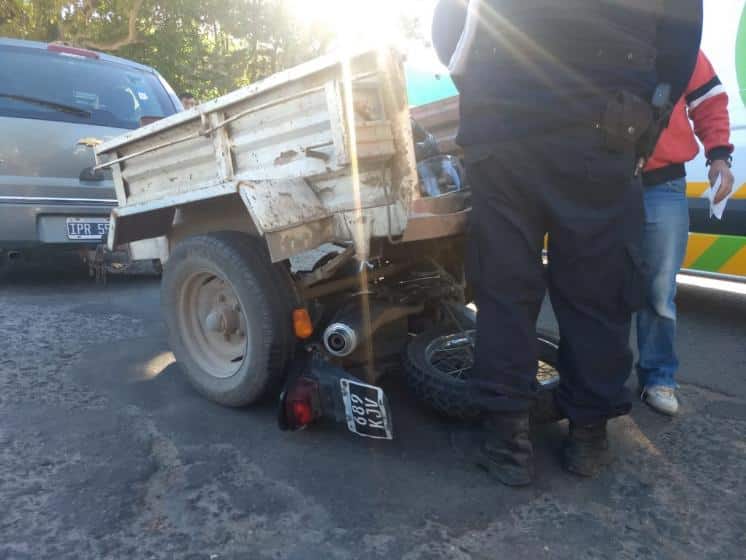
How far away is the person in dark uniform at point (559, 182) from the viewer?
190 cm

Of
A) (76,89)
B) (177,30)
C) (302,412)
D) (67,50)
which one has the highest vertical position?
(177,30)

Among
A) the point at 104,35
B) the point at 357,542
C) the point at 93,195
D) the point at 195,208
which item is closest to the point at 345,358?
the point at 357,542

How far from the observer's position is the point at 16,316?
165 inches

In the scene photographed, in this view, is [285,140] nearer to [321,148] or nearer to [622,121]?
[321,148]

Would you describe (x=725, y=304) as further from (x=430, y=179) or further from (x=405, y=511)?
(x=405, y=511)

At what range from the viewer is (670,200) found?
2.66m

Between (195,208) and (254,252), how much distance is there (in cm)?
67

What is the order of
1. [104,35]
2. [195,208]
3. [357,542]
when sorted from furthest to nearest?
[104,35] < [195,208] < [357,542]

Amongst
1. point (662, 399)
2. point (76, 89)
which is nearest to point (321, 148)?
point (662, 399)

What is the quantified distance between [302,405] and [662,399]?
1.67m

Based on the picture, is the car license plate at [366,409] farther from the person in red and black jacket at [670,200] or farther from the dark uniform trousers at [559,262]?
the person in red and black jacket at [670,200]

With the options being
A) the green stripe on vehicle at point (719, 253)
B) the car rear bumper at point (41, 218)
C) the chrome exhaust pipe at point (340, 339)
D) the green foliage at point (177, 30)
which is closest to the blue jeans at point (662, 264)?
the chrome exhaust pipe at point (340, 339)

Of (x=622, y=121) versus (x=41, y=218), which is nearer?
(x=622, y=121)

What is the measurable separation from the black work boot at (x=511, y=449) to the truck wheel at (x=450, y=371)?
0.11 metres
